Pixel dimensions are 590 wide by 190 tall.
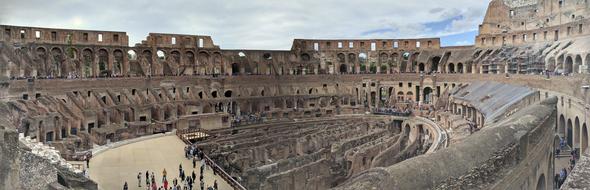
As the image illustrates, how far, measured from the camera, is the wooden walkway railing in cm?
1839

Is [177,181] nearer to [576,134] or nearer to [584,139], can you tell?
[584,139]

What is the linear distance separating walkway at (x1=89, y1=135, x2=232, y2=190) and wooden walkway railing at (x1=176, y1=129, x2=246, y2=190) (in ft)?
0.85

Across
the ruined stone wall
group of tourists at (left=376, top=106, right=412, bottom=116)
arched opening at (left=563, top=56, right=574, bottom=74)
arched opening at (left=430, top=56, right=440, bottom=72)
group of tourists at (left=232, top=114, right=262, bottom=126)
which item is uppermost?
arched opening at (left=430, top=56, right=440, bottom=72)

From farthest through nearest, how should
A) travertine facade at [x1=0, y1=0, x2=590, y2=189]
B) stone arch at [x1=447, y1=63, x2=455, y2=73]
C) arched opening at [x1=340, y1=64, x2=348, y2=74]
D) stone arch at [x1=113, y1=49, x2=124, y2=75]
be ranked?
arched opening at [x1=340, y1=64, x2=348, y2=74], stone arch at [x1=447, y1=63, x2=455, y2=73], stone arch at [x1=113, y1=49, x2=124, y2=75], travertine facade at [x1=0, y1=0, x2=590, y2=189]

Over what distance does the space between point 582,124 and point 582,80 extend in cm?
201

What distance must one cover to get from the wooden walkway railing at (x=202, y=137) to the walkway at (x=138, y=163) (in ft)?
0.85

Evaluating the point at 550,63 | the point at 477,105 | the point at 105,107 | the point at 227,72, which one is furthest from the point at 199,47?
the point at 550,63

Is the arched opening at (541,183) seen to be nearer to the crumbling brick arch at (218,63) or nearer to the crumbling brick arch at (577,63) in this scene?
the crumbling brick arch at (577,63)

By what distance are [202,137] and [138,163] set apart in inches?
294

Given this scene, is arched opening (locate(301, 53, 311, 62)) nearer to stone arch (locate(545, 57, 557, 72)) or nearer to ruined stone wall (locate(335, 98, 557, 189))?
stone arch (locate(545, 57, 557, 72))

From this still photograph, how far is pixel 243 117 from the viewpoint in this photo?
37.1 meters

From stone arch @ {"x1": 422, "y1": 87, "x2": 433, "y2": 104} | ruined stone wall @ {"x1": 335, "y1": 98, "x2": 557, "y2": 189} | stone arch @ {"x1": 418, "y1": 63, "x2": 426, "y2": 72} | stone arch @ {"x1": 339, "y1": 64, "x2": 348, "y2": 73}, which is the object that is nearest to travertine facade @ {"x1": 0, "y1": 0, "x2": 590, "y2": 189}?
ruined stone wall @ {"x1": 335, "y1": 98, "x2": 557, "y2": 189}

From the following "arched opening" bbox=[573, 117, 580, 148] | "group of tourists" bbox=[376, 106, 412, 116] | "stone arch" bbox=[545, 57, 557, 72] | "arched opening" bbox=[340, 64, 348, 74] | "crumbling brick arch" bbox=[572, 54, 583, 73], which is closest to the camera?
"arched opening" bbox=[573, 117, 580, 148]

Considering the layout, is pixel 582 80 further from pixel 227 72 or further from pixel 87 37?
pixel 87 37
